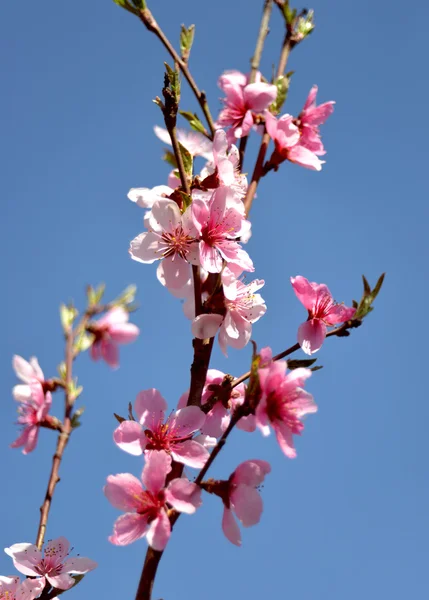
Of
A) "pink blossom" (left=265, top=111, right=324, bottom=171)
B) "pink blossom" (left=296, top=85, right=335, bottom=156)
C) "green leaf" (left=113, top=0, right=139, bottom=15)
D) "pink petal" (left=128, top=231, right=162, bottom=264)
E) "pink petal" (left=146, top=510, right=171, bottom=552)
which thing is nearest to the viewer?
"pink petal" (left=146, top=510, right=171, bottom=552)

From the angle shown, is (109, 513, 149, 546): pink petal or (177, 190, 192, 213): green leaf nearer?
(109, 513, 149, 546): pink petal

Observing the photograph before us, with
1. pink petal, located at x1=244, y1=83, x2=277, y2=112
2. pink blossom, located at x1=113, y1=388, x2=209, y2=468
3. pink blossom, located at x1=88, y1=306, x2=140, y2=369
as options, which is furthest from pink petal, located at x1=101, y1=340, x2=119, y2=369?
A: pink blossom, located at x1=113, y1=388, x2=209, y2=468

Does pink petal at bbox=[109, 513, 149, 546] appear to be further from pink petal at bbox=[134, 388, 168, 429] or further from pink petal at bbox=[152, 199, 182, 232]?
pink petal at bbox=[152, 199, 182, 232]

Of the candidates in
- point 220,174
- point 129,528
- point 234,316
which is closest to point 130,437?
point 129,528

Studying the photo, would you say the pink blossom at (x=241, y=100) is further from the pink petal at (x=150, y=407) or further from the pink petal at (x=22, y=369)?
the pink petal at (x=22, y=369)

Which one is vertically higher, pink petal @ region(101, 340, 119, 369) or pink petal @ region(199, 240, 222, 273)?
pink petal @ region(101, 340, 119, 369)

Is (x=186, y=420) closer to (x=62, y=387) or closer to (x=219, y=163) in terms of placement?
(x=219, y=163)
